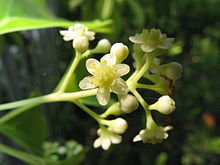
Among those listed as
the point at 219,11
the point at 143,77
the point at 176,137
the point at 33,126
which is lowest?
the point at 176,137

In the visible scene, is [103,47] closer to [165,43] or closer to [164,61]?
[165,43]

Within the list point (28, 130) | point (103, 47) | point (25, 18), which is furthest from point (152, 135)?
point (28, 130)

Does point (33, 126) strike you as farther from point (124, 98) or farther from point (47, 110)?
point (124, 98)

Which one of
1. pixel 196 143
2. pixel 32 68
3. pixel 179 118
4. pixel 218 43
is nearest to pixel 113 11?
pixel 32 68

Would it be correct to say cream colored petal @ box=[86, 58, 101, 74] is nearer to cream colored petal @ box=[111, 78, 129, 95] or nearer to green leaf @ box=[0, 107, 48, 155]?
cream colored petal @ box=[111, 78, 129, 95]

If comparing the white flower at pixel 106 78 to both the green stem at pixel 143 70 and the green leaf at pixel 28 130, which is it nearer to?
the green stem at pixel 143 70

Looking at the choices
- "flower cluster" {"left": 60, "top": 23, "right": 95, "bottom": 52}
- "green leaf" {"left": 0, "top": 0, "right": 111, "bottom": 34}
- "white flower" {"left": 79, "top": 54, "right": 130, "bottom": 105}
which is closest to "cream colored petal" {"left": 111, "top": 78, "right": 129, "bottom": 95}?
"white flower" {"left": 79, "top": 54, "right": 130, "bottom": 105}
